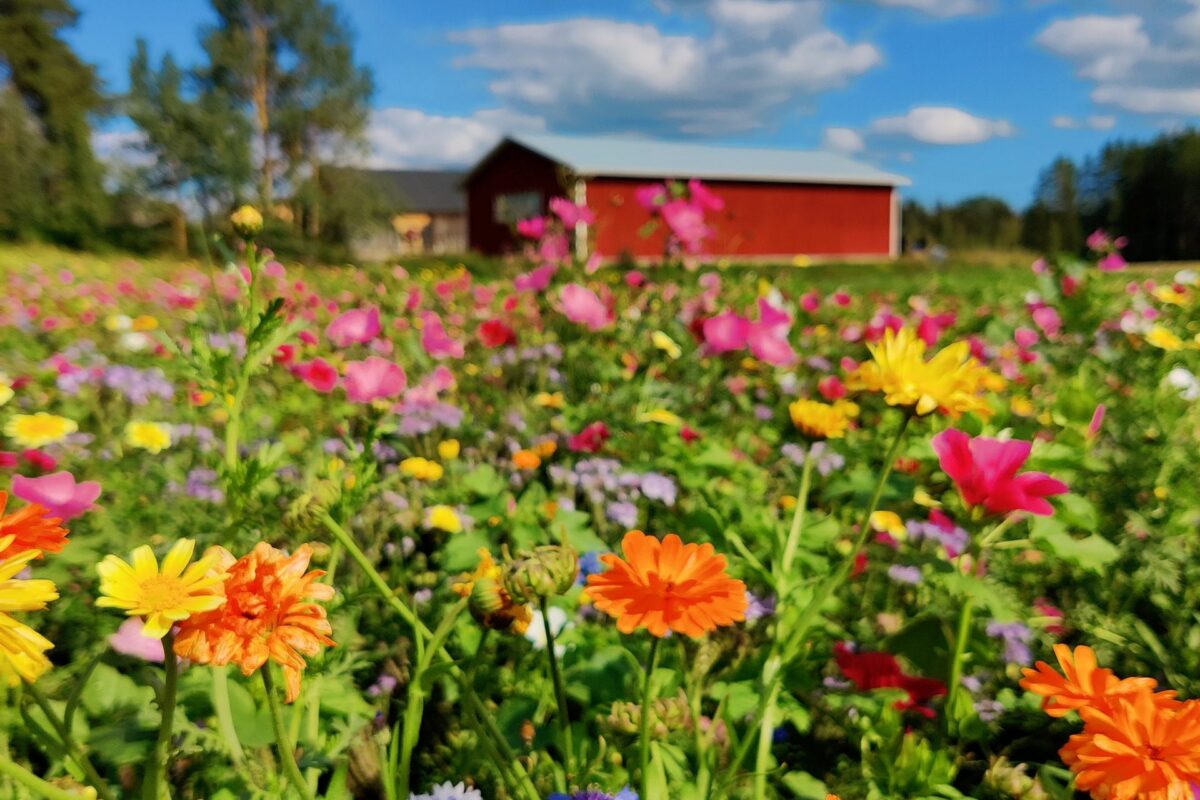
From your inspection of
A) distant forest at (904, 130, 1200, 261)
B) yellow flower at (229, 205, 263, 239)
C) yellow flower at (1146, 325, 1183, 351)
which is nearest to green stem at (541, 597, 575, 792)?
yellow flower at (229, 205, 263, 239)

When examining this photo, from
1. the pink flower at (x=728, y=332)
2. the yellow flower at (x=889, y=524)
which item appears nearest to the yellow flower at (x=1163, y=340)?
the yellow flower at (x=889, y=524)

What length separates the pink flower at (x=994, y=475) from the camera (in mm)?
799

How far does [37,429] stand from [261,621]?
1242 millimetres

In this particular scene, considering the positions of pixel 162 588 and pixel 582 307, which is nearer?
pixel 162 588

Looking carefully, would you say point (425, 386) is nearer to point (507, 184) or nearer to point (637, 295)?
point (637, 295)

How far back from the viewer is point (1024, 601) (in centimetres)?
167

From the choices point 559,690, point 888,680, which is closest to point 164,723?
point 559,690

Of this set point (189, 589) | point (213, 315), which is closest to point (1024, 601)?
point (189, 589)

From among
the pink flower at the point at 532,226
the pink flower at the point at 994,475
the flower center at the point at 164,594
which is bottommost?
the flower center at the point at 164,594

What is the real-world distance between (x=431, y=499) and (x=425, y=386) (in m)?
0.50

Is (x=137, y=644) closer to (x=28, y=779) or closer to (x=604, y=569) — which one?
(x=28, y=779)

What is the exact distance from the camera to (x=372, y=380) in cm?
124

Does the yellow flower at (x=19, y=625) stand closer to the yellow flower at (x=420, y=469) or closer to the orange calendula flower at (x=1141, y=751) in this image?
the orange calendula flower at (x=1141, y=751)

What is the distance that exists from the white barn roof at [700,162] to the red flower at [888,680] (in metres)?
15.7
